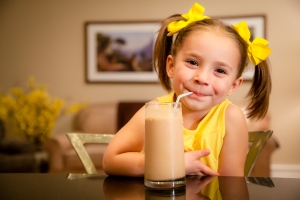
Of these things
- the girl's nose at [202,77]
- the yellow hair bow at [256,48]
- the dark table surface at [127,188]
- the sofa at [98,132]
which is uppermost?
the yellow hair bow at [256,48]

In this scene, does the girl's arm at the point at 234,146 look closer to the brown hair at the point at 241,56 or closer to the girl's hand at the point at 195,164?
the brown hair at the point at 241,56

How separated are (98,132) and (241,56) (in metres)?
4.23

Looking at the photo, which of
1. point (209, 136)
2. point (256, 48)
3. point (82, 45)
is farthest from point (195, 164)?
point (82, 45)

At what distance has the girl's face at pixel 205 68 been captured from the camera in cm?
108

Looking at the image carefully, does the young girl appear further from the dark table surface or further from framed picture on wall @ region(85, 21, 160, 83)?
framed picture on wall @ region(85, 21, 160, 83)

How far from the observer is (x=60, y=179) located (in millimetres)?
981

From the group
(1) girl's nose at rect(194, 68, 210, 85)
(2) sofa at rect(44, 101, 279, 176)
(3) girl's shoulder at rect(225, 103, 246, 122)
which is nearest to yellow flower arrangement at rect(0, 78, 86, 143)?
(2) sofa at rect(44, 101, 279, 176)

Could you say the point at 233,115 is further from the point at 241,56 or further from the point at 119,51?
the point at 119,51

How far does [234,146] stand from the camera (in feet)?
3.99

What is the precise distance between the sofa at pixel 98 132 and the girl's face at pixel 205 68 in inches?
120

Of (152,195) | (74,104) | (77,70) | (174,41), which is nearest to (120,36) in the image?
(77,70)

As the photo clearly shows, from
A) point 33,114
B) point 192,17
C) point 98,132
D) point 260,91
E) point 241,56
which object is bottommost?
point 98,132

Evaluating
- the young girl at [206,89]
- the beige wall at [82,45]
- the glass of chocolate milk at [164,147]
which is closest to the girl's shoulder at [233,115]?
the young girl at [206,89]

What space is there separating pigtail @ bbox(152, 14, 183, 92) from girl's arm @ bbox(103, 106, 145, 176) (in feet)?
0.83
